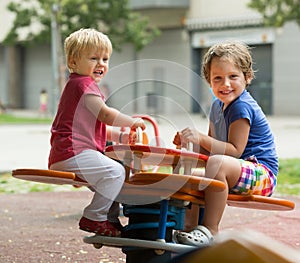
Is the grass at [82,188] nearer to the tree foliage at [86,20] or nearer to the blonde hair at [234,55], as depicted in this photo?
the blonde hair at [234,55]

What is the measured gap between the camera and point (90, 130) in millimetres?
4414

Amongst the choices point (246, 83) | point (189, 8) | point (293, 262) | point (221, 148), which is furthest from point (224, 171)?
point (189, 8)

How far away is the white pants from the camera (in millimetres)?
4223

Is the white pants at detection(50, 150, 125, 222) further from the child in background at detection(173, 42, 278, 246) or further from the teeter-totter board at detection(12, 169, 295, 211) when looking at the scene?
the child in background at detection(173, 42, 278, 246)

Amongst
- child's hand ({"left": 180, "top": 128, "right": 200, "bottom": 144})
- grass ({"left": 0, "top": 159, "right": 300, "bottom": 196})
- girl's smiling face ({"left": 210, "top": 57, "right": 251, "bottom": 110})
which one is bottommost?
grass ({"left": 0, "top": 159, "right": 300, "bottom": 196})

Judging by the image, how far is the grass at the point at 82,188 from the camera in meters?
10.4

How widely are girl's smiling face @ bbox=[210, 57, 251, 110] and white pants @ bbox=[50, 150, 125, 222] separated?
2.31 feet

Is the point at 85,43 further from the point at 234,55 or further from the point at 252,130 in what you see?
the point at 252,130

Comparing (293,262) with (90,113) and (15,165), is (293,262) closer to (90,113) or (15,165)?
(90,113)

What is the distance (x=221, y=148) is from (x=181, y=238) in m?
0.57

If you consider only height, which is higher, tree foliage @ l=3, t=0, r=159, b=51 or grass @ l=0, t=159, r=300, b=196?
tree foliage @ l=3, t=0, r=159, b=51

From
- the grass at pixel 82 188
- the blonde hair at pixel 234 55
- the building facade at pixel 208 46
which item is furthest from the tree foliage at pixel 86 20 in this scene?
the blonde hair at pixel 234 55

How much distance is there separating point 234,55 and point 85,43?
2.77 ft

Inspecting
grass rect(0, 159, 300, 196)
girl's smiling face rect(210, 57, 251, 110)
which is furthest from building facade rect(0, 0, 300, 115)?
girl's smiling face rect(210, 57, 251, 110)
